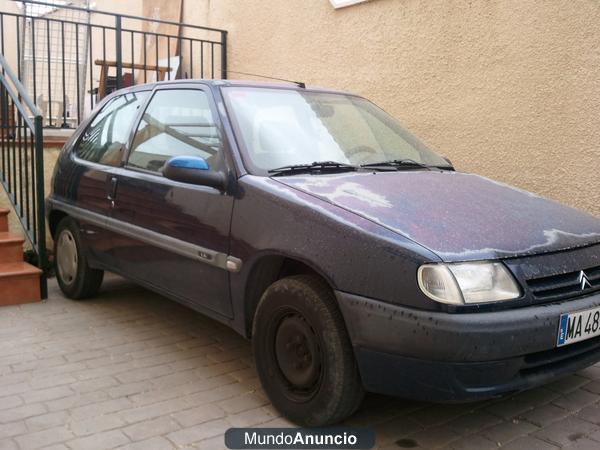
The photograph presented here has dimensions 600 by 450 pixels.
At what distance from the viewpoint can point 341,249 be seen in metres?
2.65

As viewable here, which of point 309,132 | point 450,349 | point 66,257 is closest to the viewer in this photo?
point 450,349

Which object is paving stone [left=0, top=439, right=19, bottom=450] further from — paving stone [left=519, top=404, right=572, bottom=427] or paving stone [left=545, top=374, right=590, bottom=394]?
paving stone [left=545, top=374, right=590, bottom=394]

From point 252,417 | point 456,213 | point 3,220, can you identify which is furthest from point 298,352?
point 3,220

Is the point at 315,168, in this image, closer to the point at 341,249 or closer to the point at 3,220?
the point at 341,249

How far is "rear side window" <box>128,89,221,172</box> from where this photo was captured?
358cm

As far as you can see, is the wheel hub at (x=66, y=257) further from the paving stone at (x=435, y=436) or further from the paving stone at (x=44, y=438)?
the paving stone at (x=435, y=436)

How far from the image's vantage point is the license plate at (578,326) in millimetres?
2586

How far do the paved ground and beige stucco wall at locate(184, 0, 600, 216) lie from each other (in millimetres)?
2018

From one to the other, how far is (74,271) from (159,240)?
5.35 ft

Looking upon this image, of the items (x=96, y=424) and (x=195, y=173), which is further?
(x=195, y=173)

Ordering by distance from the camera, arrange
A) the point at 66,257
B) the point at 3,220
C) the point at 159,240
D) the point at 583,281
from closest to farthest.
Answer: the point at 583,281 < the point at 159,240 < the point at 66,257 < the point at 3,220

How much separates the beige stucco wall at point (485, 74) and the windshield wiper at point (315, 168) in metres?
2.33

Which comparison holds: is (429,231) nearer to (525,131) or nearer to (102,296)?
(525,131)

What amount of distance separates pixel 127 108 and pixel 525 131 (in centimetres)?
319
